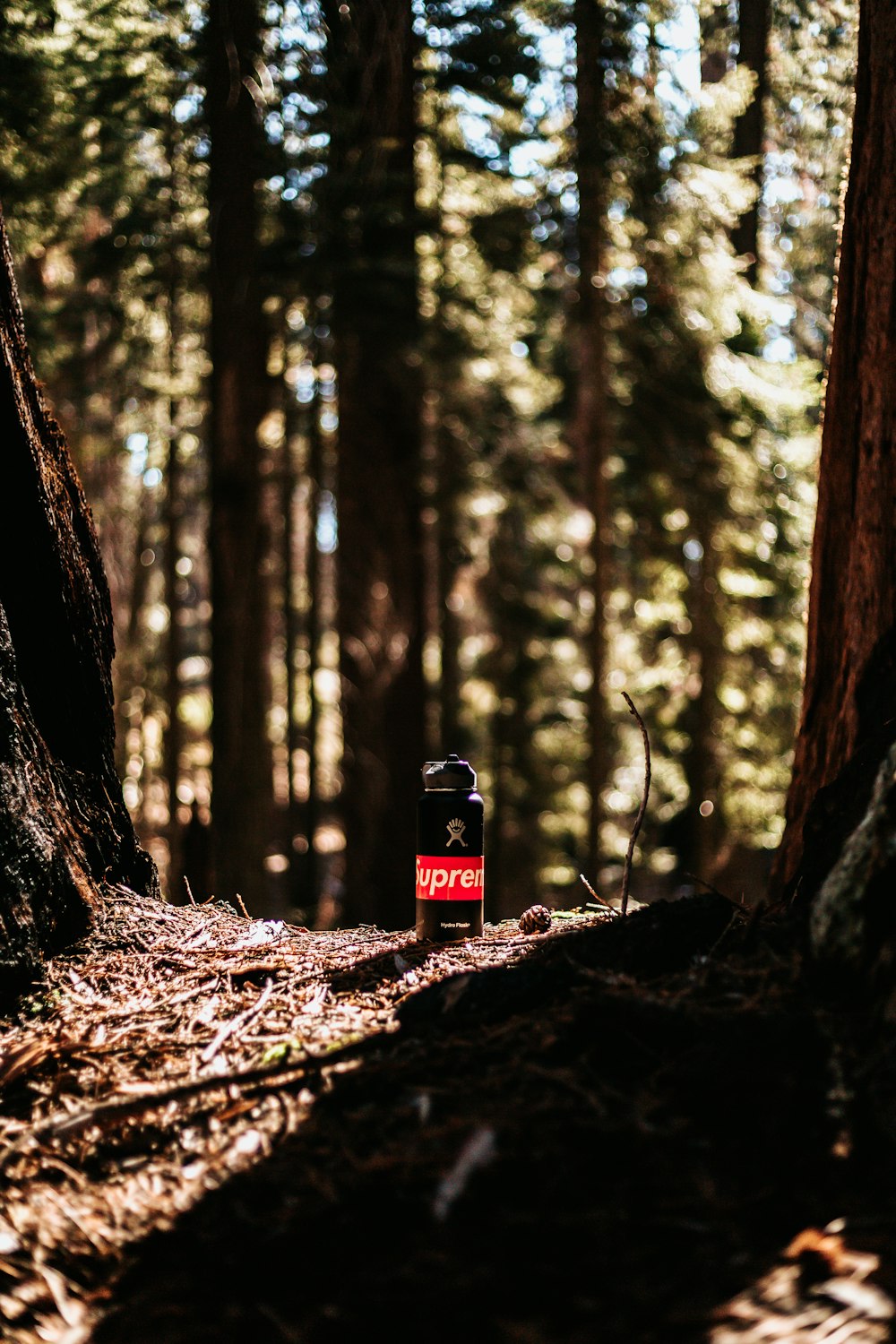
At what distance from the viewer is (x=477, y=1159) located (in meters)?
2.12

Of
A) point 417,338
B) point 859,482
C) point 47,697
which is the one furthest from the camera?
point 417,338

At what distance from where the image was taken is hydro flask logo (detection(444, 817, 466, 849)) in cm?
388

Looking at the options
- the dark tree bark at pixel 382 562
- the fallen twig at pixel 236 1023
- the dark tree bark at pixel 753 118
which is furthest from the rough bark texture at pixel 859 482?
the dark tree bark at pixel 382 562

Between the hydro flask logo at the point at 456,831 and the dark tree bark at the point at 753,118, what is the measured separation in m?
8.75

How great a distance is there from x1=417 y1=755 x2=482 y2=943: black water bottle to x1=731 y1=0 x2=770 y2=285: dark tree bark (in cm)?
867

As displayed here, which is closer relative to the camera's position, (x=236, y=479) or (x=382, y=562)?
(x=236, y=479)

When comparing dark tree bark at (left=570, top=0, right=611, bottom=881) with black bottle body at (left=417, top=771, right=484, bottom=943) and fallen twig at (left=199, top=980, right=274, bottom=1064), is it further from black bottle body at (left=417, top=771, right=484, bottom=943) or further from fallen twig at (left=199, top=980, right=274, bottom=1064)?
fallen twig at (left=199, top=980, right=274, bottom=1064)

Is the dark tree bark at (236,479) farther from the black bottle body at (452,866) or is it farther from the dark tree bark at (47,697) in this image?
the black bottle body at (452,866)

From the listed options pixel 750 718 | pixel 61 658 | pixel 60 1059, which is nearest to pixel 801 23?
pixel 61 658

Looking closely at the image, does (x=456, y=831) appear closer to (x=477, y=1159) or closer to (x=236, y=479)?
(x=477, y=1159)

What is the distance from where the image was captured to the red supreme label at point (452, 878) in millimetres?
3873

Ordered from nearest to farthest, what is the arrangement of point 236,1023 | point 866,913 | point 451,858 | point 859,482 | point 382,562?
point 866,913
point 236,1023
point 451,858
point 859,482
point 382,562

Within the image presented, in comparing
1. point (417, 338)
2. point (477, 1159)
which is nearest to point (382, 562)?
point (417, 338)

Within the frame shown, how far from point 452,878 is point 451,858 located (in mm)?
81
